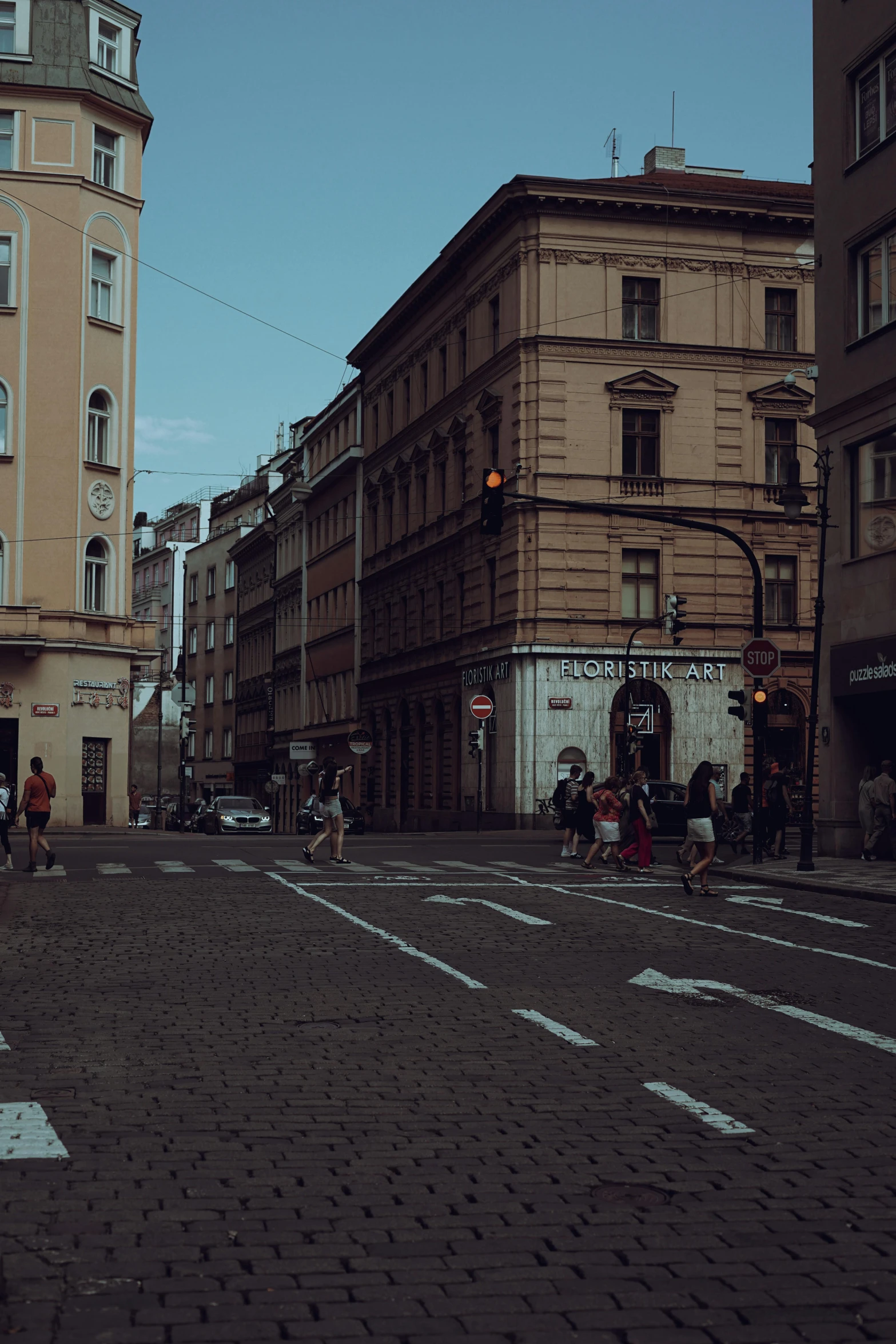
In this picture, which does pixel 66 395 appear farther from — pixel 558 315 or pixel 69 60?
pixel 558 315

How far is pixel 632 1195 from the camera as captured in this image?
661 centimetres

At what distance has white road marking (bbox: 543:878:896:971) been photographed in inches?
594

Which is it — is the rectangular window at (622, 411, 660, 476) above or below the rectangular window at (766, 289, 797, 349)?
below

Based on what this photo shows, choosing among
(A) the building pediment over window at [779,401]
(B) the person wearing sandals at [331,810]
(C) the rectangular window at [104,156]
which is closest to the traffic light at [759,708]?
(B) the person wearing sandals at [331,810]

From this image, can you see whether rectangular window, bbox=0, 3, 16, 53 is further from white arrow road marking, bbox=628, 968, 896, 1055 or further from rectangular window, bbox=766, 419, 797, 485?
white arrow road marking, bbox=628, 968, 896, 1055

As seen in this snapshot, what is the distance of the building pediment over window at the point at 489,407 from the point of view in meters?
53.7

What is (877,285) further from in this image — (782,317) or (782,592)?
(782,317)

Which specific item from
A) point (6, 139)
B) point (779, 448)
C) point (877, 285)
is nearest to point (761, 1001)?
point (877, 285)

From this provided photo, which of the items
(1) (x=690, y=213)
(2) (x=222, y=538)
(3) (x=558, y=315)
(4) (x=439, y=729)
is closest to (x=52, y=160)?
(3) (x=558, y=315)

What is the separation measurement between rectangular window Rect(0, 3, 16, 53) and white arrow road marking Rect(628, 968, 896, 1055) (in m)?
44.4

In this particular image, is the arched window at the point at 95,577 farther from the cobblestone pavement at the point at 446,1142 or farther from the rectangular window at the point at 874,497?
the cobblestone pavement at the point at 446,1142

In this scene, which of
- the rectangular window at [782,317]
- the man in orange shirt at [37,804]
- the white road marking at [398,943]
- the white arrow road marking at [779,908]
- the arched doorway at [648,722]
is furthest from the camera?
the rectangular window at [782,317]

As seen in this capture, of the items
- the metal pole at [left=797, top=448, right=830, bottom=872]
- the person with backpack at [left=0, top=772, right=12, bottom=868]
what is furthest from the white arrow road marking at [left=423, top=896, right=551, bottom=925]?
the person with backpack at [left=0, top=772, right=12, bottom=868]

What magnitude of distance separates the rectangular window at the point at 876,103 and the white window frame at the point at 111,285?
25.8 metres
